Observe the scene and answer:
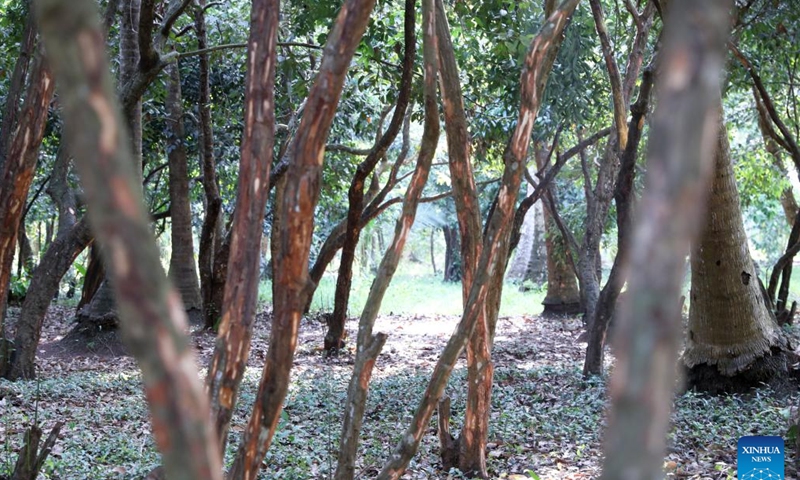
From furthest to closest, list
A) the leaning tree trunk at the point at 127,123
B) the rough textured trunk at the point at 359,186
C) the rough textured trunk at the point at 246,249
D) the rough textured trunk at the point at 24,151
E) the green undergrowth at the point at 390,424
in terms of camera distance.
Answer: the leaning tree trunk at the point at 127,123, the rough textured trunk at the point at 359,186, the green undergrowth at the point at 390,424, the rough textured trunk at the point at 24,151, the rough textured trunk at the point at 246,249

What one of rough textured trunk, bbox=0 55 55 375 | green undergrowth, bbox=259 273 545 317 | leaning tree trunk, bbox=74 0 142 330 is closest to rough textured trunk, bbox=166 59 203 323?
leaning tree trunk, bbox=74 0 142 330

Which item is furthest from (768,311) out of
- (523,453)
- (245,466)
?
(245,466)

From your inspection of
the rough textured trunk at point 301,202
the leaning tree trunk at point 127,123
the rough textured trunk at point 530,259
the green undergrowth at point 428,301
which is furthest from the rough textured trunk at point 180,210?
the rough textured trunk at point 530,259

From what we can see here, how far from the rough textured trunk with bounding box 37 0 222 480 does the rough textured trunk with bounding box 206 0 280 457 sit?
1.49m

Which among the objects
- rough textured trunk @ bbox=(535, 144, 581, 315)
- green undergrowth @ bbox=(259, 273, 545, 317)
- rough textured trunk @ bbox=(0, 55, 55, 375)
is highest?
rough textured trunk @ bbox=(0, 55, 55, 375)

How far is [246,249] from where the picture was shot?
2594 mm

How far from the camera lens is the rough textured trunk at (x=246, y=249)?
2.59 m

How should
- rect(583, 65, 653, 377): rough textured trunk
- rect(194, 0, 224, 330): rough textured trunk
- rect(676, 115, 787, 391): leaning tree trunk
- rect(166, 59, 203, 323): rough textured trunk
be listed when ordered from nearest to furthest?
rect(583, 65, 653, 377): rough textured trunk < rect(676, 115, 787, 391): leaning tree trunk < rect(194, 0, 224, 330): rough textured trunk < rect(166, 59, 203, 323): rough textured trunk

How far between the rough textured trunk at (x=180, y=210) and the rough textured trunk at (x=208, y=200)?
537 mm

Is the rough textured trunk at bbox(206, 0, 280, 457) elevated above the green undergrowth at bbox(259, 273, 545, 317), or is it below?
above

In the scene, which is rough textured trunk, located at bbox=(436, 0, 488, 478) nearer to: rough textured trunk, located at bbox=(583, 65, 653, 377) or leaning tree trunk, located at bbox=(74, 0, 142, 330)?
rough textured trunk, located at bbox=(583, 65, 653, 377)

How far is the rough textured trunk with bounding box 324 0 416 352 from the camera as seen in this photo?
6.52m

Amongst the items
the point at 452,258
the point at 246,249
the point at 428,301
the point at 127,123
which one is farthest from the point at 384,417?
the point at 452,258

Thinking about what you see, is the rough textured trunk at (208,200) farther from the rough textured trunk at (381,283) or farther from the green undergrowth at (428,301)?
the rough textured trunk at (381,283)
